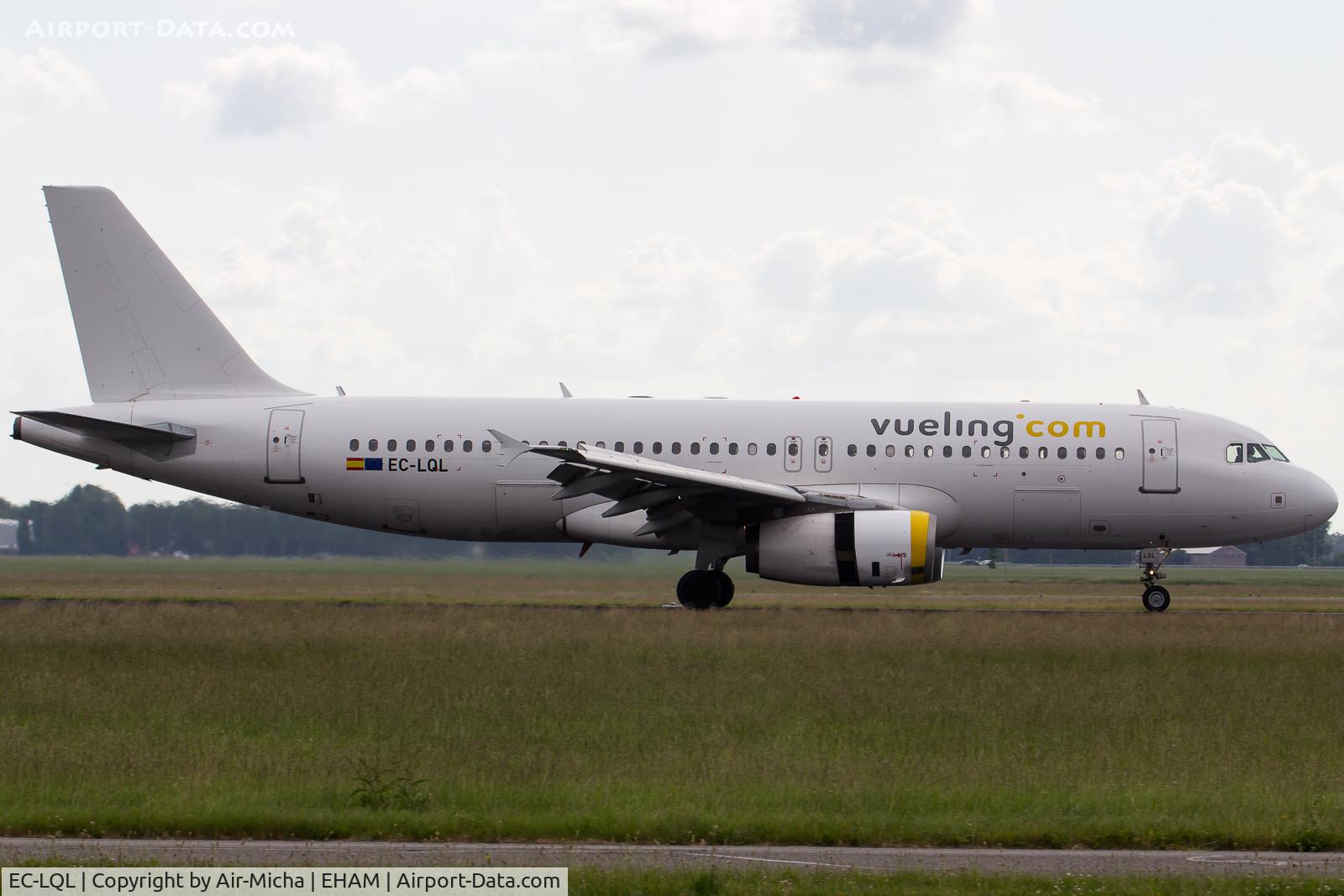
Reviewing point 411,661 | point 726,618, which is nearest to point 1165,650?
point 726,618

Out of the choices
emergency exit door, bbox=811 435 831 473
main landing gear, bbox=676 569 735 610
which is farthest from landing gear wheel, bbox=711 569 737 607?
emergency exit door, bbox=811 435 831 473

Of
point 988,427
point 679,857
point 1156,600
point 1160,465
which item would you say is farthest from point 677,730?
point 1156,600

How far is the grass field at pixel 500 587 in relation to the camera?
2855 centimetres

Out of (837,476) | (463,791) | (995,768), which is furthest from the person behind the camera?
(837,476)

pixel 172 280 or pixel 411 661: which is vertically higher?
pixel 172 280

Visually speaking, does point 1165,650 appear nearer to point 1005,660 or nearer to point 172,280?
point 1005,660

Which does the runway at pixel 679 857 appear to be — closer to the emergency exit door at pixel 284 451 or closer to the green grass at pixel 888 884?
the green grass at pixel 888 884

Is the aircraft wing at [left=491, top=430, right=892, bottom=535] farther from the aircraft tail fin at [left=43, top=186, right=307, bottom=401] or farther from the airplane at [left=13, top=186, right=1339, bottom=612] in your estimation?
the aircraft tail fin at [left=43, top=186, right=307, bottom=401]

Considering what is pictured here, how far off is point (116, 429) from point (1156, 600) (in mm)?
18270

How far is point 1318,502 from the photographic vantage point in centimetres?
2630

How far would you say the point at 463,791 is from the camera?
10367 millimetres

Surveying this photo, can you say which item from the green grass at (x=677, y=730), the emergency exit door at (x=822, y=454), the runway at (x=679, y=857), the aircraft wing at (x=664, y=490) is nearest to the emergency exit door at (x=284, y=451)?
the aircraft wing at (x=664, y=490)

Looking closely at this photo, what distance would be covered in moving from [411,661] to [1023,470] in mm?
12321

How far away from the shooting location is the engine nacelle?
74.2 ft
